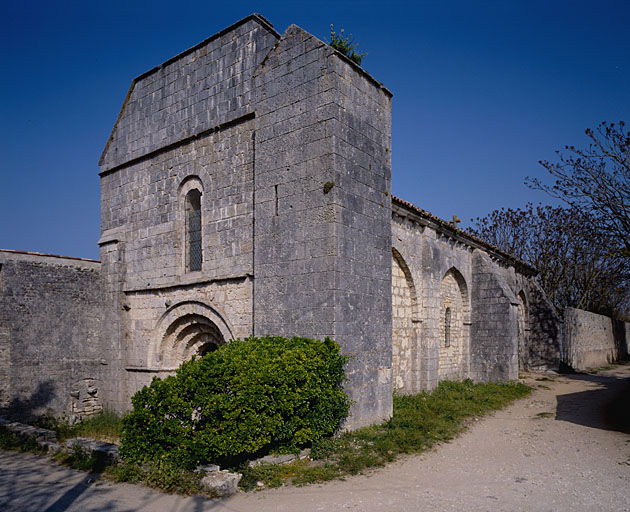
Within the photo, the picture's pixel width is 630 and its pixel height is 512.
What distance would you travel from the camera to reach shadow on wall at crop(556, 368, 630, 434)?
9.38 m

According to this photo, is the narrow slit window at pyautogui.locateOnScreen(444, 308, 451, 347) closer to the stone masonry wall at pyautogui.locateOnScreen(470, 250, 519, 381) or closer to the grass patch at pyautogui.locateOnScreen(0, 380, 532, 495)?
the stone masonry wall at pyautogui.locateOnScreen(470, 250, 519, 381)

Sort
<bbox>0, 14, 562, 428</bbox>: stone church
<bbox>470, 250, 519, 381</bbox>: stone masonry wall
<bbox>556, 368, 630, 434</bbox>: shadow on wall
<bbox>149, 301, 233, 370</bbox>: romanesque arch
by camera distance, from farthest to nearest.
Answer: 1. <bbox>470, 250, 519, 381</bbox>: stone masonry wall
2. <bbox>149, 301, 233, 370</bbox>: romanesque arch
3. <bbox>556, 368, 630, 434</bbox>: shadow on wall
4. <bbox>0, 14, 562, 428</bbox>: stone church

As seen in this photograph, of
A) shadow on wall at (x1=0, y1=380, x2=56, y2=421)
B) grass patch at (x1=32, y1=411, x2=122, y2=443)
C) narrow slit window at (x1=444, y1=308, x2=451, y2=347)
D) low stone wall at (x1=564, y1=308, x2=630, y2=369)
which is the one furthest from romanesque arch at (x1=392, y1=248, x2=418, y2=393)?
low stone wall at (x1=564, y1=308, x2=630, y2=369)

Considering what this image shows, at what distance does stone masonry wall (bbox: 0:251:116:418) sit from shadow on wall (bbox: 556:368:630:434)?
10512 millimetres

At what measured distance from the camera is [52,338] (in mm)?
11523

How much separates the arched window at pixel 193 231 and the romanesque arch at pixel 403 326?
4.54 metres

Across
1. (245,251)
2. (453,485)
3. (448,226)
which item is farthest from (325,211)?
(448,226)

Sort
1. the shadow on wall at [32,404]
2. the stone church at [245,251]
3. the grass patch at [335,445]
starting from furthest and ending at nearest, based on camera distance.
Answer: the shadow on wall at [32,404]
the stone church at [245,251]
the grass patch at [335,445]

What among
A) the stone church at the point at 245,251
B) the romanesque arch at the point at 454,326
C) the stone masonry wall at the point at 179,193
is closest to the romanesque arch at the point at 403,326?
the stone church at the point at 245,251

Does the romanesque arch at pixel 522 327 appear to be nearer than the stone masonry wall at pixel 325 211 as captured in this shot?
No

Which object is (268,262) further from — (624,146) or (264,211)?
(624,146)

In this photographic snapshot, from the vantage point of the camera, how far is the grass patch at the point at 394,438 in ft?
20.5

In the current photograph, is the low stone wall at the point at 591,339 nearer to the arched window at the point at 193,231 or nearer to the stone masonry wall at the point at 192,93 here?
the arched window at the point at 193,231

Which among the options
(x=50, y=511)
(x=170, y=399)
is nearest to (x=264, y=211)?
(x=170, y=399)
